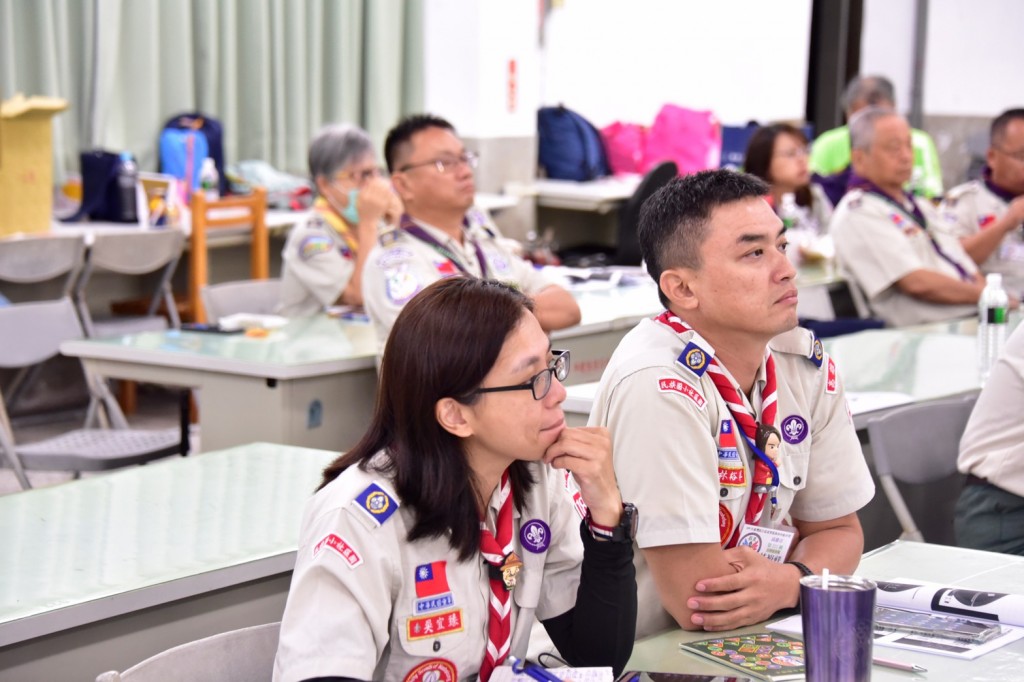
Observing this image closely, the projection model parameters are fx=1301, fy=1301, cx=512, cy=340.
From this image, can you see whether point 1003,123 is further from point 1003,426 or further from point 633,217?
point 1003,426

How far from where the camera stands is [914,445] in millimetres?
2850

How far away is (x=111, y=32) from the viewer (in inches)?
254

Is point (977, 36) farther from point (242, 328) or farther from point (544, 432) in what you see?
point (544, 432)

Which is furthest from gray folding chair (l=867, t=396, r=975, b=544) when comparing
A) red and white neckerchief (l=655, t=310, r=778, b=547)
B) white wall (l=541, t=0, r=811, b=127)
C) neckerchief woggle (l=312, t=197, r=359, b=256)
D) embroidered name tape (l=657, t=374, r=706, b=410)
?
white wall (l=541, t=0, r=811, b=127)

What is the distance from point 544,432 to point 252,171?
5462 millimetres

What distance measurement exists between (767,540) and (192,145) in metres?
5.10

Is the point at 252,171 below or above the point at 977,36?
below

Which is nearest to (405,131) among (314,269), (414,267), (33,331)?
(414,267)

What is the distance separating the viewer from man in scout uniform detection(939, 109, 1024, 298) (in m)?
5.28

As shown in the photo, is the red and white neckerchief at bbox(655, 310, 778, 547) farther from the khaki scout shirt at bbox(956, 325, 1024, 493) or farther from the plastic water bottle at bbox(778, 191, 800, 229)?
the plastic water bottle at bbox(778, 191, 800, 229)

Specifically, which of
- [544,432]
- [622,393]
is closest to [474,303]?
[544,432]

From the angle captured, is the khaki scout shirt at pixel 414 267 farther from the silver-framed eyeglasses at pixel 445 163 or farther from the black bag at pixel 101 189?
the black bag at pixel 101 189

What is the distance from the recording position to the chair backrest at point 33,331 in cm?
394

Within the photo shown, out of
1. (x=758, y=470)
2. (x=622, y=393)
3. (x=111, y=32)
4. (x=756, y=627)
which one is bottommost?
(x=756, y=627)
